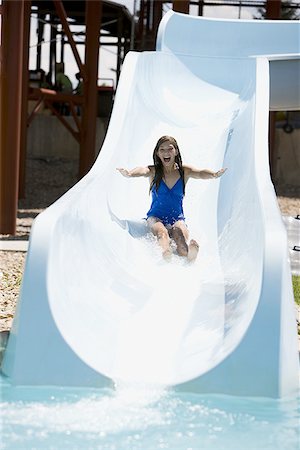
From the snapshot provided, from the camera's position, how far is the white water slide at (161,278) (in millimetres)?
3711

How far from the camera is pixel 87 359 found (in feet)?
12.4

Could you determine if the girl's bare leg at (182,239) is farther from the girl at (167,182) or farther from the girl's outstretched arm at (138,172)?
the girl's outstretched arm at (138,172)

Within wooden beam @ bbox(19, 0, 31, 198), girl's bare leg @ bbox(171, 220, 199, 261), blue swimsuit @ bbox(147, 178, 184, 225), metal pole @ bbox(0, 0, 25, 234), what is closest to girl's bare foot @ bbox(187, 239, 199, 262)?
girl's bare leg @ bbox(171, 220, 199, 261)

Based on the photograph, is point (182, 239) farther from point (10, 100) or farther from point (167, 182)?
point (10, 100)

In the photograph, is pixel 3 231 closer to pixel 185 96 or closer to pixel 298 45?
pixel 185 96

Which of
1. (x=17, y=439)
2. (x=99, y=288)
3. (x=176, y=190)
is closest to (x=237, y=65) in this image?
(x=176, y=190)

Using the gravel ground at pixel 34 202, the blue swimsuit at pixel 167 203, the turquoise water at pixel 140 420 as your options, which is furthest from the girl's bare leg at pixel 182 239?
the turquoise water at pixel 140 420

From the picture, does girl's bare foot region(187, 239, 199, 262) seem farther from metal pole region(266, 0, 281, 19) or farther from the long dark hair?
metal pole region(266, 0, 281, 19)

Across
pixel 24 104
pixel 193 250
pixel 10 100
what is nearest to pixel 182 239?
pixel 193 250

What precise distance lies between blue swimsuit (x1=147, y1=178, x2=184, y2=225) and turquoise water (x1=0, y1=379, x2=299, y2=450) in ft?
7.32

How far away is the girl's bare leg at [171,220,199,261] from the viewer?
17.2 feet

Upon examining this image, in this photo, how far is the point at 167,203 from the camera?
584cm

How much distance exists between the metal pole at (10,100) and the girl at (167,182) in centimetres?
274

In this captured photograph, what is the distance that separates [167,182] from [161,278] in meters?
1.16
